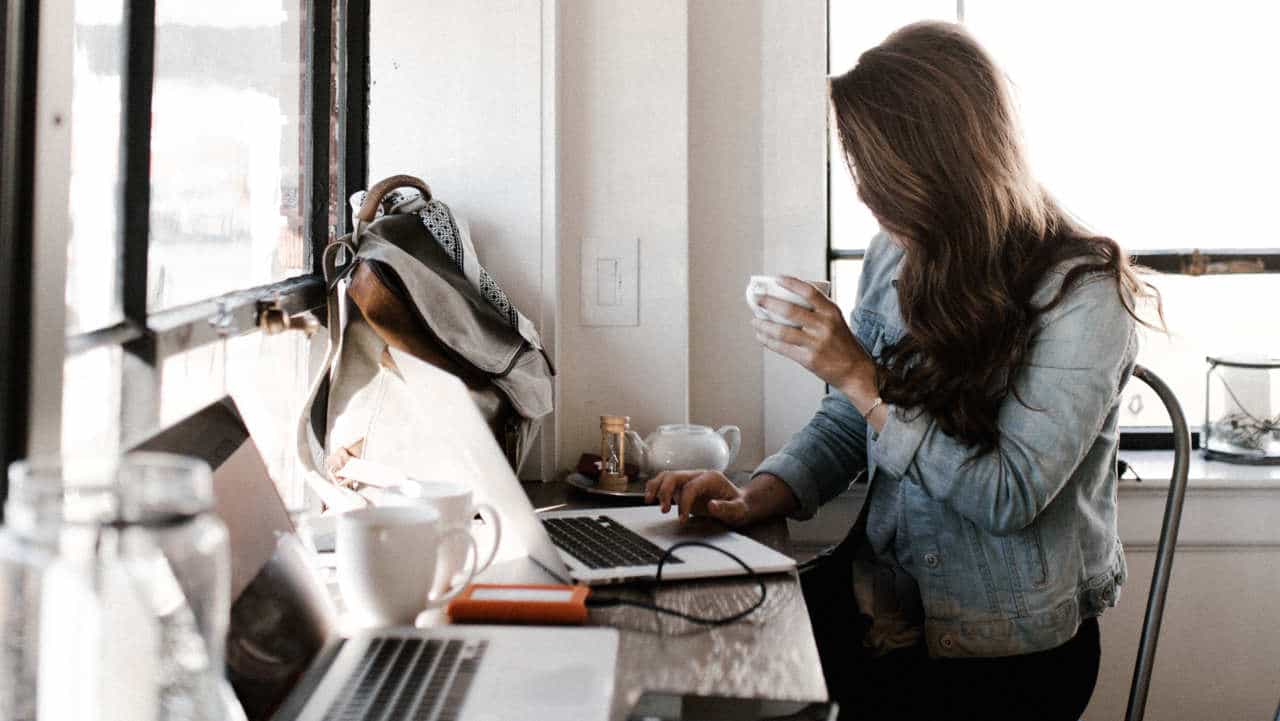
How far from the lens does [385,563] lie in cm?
108

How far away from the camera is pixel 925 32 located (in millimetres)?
1669

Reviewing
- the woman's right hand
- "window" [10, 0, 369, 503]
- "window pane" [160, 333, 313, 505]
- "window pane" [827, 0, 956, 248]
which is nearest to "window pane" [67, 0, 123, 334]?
"window" [10, 0, 369, 503]

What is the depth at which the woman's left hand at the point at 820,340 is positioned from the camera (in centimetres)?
161

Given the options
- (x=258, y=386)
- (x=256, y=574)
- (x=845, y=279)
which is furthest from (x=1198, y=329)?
(x=256, y=574)

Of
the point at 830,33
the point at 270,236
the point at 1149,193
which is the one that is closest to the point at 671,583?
the point at 270,236

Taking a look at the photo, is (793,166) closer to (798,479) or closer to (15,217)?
(798,479)

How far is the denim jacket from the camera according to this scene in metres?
1.55

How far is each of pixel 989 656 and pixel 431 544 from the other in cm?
86

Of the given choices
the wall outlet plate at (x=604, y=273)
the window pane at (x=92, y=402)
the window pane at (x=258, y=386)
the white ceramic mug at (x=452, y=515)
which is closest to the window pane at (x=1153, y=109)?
the wall outlet plate at (x=604, y=273)

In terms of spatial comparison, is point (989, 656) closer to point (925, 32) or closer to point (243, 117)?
point (925, 32)

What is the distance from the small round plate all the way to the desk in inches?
20.0

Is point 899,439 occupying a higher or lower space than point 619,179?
lower

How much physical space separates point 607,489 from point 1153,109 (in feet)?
4.81

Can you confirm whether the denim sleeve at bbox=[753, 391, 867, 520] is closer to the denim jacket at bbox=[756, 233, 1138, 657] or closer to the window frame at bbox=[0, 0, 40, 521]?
the denim jacket at bbox=[756, 233, 1138, 657]
